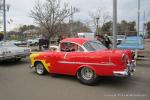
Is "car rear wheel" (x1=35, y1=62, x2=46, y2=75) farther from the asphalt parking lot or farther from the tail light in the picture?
the tail light

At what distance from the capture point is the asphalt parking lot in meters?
6.19

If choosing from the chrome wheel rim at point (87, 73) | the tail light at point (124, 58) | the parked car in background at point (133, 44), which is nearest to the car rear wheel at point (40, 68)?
the chrome wheel rim at point (87, 73)

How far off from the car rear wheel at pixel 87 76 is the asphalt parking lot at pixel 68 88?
0.17 m

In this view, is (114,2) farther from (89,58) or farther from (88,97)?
(88,97)

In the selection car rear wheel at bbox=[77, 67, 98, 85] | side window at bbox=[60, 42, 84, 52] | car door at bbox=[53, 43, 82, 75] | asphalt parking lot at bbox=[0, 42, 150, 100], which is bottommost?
asphalt parking lot at bbox=[0, 42, 150, 100]

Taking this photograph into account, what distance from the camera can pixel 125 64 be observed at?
22.1ft

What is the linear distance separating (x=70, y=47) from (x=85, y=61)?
1.02 m

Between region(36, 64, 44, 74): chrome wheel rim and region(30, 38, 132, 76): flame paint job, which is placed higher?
region(30, 38, 132, 76): flame paint job

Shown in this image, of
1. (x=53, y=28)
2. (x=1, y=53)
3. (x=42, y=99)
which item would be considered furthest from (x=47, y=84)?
(x=53, y=28)

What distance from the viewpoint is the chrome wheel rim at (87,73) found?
7328 mm

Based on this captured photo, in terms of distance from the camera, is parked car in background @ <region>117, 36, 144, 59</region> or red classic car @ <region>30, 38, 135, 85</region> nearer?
red classic car @ <region>30, 38, 135, 85</region>

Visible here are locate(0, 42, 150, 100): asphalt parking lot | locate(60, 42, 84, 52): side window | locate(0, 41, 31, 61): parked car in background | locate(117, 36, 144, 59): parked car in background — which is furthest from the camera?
locate(117, 36, 144, 59): parked car in background

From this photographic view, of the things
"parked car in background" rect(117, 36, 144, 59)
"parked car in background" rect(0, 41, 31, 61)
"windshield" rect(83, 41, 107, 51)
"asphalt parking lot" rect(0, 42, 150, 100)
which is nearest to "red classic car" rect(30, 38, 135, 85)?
"windshield" rect(83, 41, 107, 51)

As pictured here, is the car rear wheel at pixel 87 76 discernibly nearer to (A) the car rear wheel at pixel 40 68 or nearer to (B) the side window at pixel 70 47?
(B) the side window at pixel 70 47
